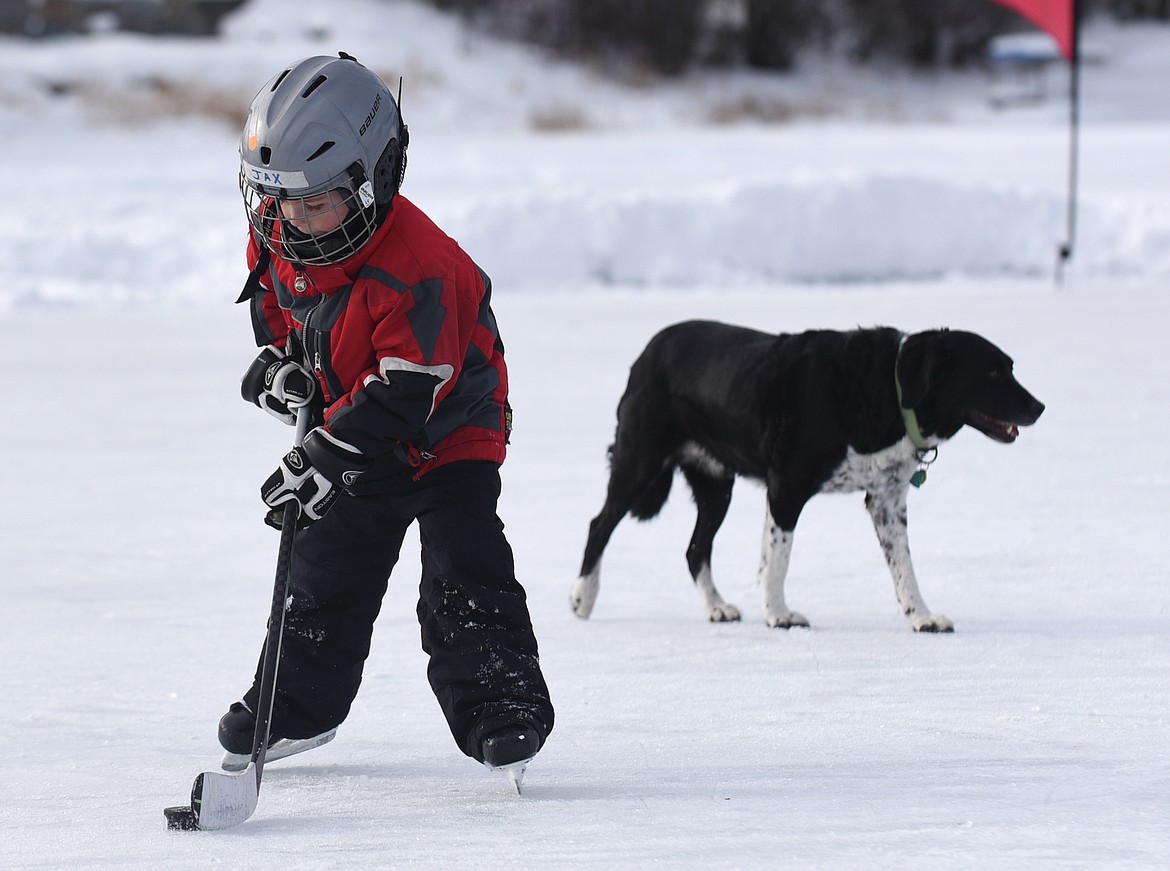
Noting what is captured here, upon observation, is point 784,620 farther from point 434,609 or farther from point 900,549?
point 434,609

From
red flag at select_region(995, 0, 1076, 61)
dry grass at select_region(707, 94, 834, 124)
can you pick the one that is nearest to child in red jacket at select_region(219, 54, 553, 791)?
red flag at select_region(995, 0, 1076, 61)

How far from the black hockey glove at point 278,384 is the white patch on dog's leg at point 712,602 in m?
1.88

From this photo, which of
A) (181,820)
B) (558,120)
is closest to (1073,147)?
(181,820)

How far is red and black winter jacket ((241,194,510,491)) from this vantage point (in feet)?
9.50

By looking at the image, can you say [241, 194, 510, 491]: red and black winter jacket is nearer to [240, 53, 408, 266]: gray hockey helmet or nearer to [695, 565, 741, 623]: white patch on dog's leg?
[240, 53, 408, 266]: gray hockey helmet

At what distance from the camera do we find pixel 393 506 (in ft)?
10.4

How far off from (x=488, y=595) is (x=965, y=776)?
3.55 feet

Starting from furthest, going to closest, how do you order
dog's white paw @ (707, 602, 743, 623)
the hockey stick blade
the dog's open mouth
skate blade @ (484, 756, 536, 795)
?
dog's white paw @ (707, 602, 743, 623) < the dog's open mouth < skate blade @ (484, 756, 536, 795) < the hockey stick blade

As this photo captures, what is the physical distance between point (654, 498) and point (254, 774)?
2138 millimetres

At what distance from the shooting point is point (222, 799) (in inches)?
114

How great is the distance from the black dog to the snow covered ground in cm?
34

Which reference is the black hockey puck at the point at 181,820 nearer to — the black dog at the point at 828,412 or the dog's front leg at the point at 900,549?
the black dog at the point at 828,412

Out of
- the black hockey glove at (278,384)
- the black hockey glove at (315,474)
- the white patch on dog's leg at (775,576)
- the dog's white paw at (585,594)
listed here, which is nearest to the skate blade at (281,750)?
the black hockey glove at (315,474)

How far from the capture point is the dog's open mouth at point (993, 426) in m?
4.45
